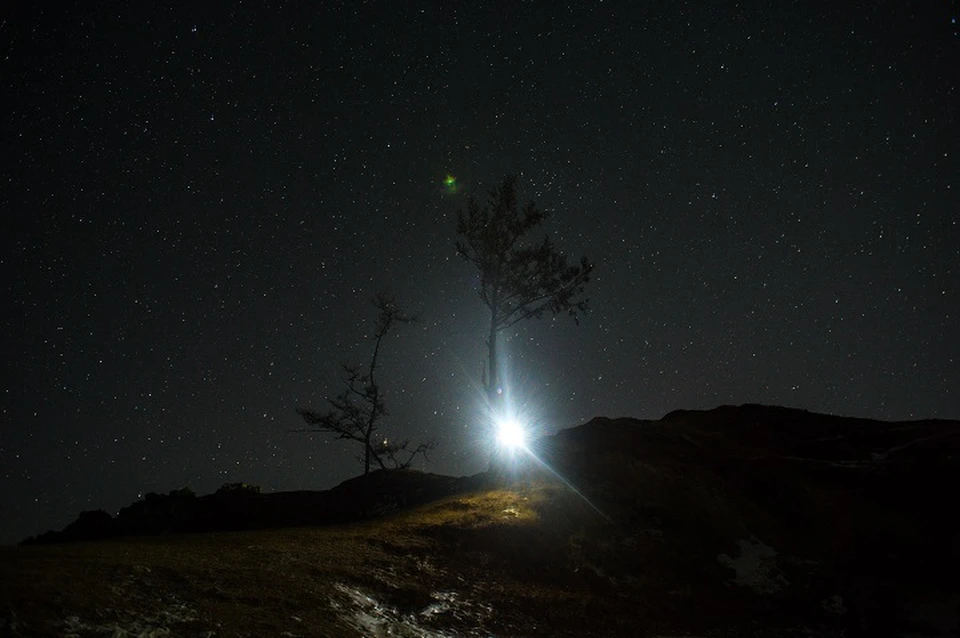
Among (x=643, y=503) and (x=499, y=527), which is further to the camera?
(x=643, y=503)

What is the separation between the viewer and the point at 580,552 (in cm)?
1518

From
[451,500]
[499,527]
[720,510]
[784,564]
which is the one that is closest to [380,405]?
[451,500]

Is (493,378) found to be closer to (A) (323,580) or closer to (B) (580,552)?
(B) (580,552)

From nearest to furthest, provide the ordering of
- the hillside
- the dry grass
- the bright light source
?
the dry grass < the hillside < the bright light source

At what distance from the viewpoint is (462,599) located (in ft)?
37.9

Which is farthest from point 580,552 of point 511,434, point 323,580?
point 511,434

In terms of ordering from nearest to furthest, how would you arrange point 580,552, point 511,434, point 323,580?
point 323,580, point 580,552, point 511,434

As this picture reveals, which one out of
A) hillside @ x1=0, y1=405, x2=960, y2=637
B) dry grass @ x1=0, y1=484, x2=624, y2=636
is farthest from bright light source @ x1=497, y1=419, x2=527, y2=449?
dry grass @ x1=0, y1=484, x2=624, y2=636

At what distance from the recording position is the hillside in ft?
28.3

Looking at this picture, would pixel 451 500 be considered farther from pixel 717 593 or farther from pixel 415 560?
pixel 717 593

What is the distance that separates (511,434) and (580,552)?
9636 mm

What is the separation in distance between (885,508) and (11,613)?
23.1m

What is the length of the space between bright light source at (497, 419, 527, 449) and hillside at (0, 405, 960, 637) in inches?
52.1

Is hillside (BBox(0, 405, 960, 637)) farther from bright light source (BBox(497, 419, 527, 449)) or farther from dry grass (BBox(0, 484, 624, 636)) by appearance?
bright light source (BBox(497, 419, 527, 449))
